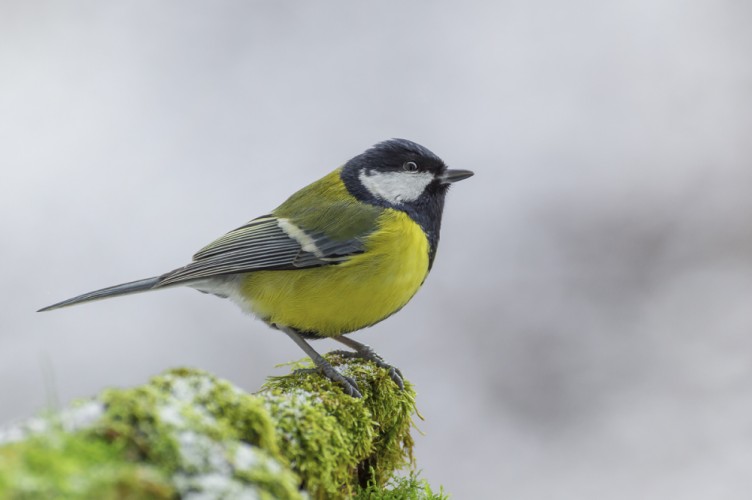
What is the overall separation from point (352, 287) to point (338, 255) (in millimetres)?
159

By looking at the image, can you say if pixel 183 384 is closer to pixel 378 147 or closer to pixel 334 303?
pixel 334 303

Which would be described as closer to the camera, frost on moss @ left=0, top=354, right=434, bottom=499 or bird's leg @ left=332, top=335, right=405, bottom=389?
frost on moss @ left=0, top=354, right=434, bottom=499

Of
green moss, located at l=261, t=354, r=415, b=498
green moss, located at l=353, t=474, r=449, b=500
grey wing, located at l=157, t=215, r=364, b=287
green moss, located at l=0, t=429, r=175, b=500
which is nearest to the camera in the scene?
green moss, located at l=0, t=429, r=175, b=500

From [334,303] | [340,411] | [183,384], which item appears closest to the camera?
[183,384]

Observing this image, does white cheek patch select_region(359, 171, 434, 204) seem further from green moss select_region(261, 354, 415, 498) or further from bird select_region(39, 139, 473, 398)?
green moss select_region(261, 354, 415, 498)

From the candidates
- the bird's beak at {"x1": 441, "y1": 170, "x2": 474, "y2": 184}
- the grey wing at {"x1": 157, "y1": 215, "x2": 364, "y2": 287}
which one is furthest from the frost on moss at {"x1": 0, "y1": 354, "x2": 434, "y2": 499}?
the bird's beak at {"x1": 441, "y1": 170, "x2": 474, "y2": 184}

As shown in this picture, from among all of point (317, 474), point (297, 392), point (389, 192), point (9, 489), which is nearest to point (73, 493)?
point (9, 489)

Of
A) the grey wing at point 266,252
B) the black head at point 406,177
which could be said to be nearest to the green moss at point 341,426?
the grey wing at point 266,252

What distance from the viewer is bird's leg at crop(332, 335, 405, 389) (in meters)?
2.86

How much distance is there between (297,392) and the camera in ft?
7.47

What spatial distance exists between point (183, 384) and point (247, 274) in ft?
4.83

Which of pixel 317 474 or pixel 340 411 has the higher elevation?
pixel 340 411

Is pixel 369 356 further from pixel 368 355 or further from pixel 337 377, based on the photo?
pixel 337 377

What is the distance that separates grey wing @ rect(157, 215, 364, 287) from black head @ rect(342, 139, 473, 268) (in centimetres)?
32
